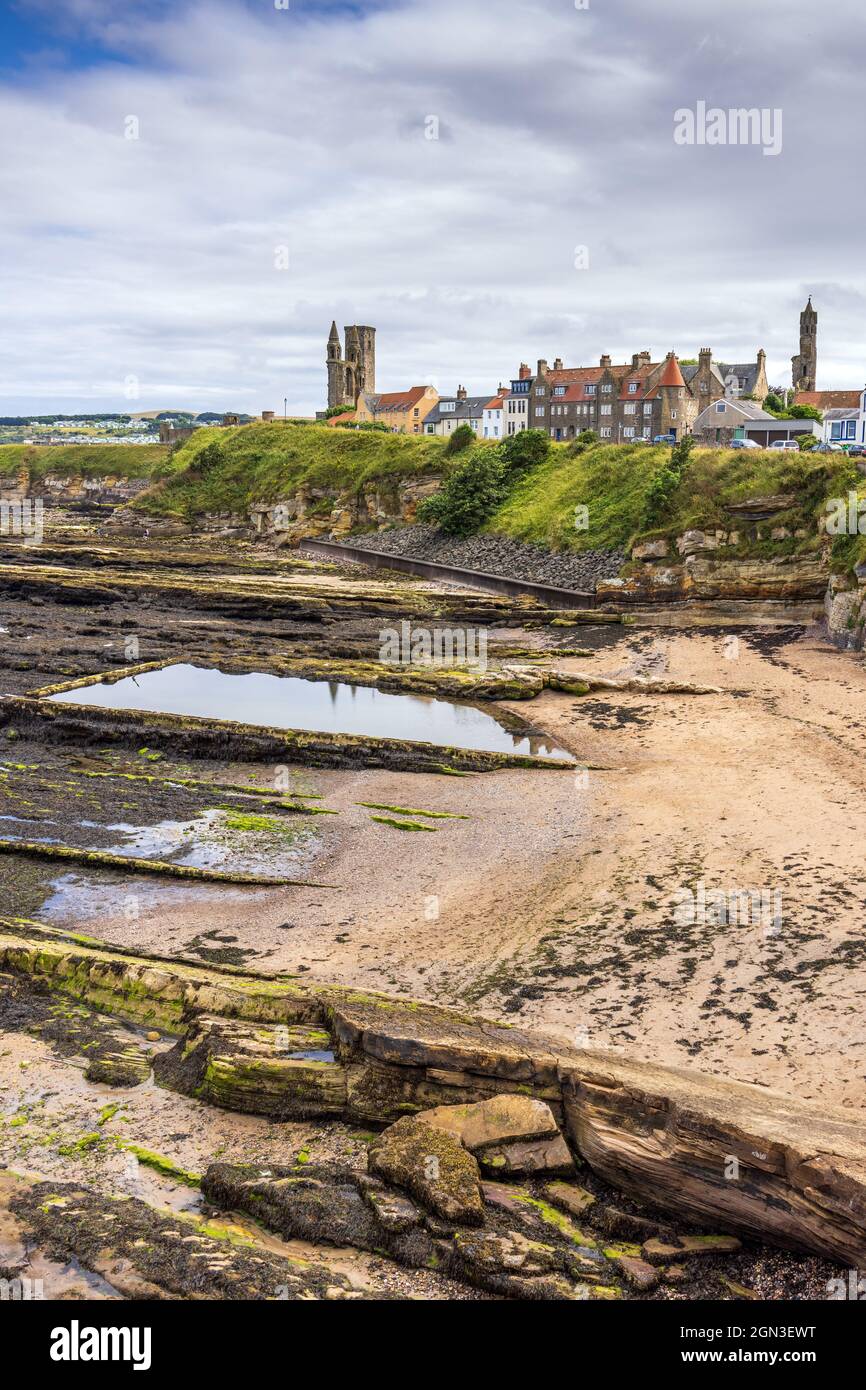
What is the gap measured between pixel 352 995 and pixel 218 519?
67.4 m

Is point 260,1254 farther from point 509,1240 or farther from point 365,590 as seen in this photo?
point 365,590

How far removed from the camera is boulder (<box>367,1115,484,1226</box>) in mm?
8156

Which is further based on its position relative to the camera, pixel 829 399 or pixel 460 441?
pixel 829 399

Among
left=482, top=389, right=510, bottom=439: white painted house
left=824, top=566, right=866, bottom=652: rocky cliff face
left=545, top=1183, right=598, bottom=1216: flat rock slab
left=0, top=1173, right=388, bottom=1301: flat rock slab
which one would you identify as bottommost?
left=0, top=1173, right=388, bottom=1301: flat rock slab

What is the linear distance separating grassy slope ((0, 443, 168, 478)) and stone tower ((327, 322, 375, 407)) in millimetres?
16703

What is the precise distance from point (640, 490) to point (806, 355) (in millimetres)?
56651

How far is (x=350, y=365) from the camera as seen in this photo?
99.4 m

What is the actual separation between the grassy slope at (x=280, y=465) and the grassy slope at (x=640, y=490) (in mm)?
10359

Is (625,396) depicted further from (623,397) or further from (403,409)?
(403,409)

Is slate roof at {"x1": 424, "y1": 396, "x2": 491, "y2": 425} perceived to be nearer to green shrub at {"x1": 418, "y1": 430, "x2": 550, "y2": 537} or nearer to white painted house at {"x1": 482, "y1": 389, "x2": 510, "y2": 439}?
white painted house at {"x1": 482, "y1": 389, "x2": 510, "y2": 439}

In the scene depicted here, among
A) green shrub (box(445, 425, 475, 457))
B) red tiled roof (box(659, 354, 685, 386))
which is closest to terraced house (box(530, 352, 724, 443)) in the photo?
red tiled roof (box(659, 354, 685, 386))

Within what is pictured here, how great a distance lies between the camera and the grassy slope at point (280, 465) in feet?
222

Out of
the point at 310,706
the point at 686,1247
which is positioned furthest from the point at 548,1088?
the point at 310,706
